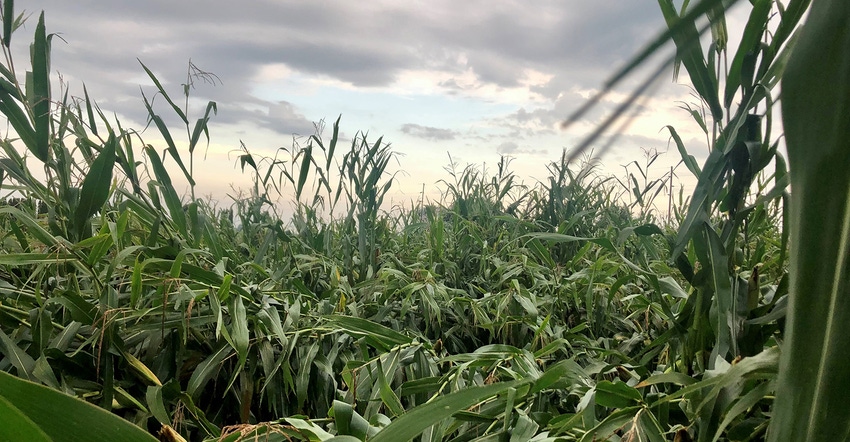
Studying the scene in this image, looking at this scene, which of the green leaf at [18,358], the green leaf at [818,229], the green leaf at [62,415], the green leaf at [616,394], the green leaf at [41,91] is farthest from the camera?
the green leaf at [41,91]

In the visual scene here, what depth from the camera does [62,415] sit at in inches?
9.5

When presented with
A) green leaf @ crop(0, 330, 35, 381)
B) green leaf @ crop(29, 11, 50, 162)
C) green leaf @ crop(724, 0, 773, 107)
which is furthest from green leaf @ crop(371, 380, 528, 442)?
green leaf @ crop(29, 11, 50, 162)

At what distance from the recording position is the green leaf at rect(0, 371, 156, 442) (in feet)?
0.78

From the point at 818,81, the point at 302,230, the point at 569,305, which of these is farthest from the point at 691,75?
the point at 302,230

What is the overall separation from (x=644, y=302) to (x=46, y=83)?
89 cm

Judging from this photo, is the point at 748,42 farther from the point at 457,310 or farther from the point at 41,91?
the point at 41,91

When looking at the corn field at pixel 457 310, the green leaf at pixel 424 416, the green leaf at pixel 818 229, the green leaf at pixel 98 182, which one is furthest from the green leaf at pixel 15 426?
the green leaf at pixel 98 182

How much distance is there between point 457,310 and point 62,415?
84cm

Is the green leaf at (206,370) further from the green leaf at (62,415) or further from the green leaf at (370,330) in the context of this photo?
the green leaf at (62,415)

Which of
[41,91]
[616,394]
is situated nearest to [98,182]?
[41,91]

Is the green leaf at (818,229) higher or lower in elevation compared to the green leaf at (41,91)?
lower

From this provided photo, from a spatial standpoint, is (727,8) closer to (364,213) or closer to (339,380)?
(339,380)

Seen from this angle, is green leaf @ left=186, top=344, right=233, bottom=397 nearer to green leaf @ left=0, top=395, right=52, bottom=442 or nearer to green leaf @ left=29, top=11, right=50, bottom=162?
green leaf @ left=29, top=11, right=50, bottom=162

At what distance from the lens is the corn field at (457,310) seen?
15cm
